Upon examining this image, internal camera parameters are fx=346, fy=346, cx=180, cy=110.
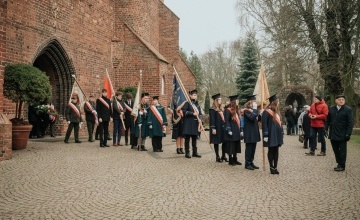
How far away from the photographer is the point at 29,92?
10.1 meters

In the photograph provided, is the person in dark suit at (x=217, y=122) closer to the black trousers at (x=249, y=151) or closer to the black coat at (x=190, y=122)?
the black coat at (x=190, y=122)

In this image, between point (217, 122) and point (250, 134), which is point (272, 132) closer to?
point (250, 134)

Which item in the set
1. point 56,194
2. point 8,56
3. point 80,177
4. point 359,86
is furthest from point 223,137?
point 359,86

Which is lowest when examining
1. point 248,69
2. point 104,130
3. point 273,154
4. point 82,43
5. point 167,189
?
point 167,189

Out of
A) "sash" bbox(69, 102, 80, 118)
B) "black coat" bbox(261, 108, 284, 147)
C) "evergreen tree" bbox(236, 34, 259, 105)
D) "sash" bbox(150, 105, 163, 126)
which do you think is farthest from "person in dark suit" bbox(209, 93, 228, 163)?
"evergreen tree" bbox(236, 34, 259, 105)

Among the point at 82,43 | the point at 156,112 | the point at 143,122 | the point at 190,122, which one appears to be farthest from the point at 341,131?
the point at 82,43

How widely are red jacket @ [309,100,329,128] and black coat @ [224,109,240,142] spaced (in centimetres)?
326

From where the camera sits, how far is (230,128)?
9047 millimetres

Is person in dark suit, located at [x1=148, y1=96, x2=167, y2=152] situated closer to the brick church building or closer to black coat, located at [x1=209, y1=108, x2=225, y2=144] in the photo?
black coat, located at [x1=209, y1=108, x2=225, y2=144]

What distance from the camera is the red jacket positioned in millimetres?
10774

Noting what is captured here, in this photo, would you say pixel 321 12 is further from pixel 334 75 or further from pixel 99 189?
pixel 99 189

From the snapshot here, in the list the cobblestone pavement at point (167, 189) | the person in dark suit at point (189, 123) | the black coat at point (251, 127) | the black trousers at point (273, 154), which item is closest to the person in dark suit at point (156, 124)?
the person in dark suit at point (189, 123)

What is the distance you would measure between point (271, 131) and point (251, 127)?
0.73 meters

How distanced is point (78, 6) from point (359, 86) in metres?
17.6
